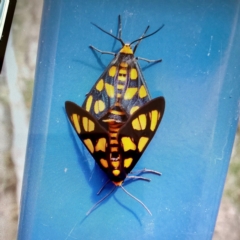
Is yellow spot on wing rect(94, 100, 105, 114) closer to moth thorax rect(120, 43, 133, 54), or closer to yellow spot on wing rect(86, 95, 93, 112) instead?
yellow spot on wing rect(86, 95, 93, 112)

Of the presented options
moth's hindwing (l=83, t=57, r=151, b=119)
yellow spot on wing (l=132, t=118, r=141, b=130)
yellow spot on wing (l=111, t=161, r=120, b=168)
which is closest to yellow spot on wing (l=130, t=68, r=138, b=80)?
moth's hindwing (l=83, t=57, r=151, b=119)

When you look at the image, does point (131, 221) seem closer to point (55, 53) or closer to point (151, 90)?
point (151, 90)

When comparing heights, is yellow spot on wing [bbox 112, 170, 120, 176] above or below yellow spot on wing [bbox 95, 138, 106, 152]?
below

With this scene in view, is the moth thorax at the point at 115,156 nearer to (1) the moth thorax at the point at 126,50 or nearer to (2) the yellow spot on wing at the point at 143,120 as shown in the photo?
(2) the yellow spot on wing at the point at 143,120

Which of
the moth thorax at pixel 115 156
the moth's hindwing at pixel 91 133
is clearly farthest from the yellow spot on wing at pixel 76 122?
the moth thorax at pixel 115 156

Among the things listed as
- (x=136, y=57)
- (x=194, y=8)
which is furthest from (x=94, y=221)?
(x=194, y=8)

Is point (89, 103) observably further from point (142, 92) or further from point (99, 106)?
point (142, 92)

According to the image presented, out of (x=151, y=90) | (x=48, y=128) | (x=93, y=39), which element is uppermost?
(x=93, y=39)
